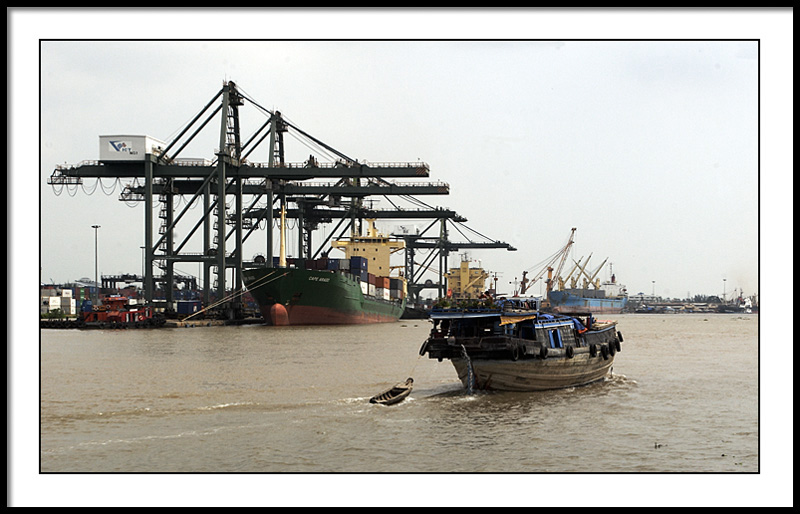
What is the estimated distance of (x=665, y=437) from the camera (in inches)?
753

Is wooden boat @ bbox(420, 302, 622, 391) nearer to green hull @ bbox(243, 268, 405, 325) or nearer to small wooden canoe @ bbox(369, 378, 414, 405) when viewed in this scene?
small wooden canoe @ bbox(369, 378, 414, 405)

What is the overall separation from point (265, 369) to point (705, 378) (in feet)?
57.9

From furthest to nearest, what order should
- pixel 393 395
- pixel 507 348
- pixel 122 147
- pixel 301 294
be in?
pixel 122 147 → pixel 301 294 → pixel 507 348 → pixel 393 395

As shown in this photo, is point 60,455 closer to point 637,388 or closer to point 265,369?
point 265,369

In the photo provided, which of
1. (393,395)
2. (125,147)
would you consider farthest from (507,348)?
(125,147)

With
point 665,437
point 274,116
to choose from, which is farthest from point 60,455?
point 274,116

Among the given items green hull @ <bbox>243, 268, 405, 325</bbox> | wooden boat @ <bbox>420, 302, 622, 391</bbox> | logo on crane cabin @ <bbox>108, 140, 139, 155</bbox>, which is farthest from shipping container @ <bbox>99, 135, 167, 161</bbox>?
wooden boat @ <bbox>420, 302, 622, 391</bbox>

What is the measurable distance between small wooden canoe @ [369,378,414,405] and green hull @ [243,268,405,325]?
46.7m

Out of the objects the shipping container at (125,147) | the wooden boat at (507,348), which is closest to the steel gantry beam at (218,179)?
the shipping container at (125,147)

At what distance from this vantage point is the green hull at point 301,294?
7112 centimetres

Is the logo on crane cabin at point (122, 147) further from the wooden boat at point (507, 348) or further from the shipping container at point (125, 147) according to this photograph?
the wooden boat at point (507, 348)

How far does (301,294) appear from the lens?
235ft

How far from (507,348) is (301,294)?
1917 inches

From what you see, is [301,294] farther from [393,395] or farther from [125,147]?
[393,395]
